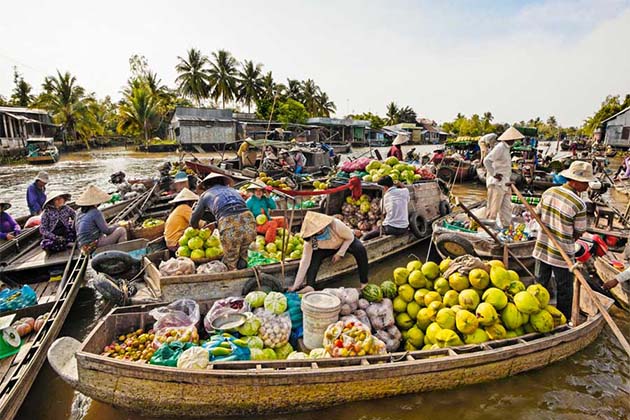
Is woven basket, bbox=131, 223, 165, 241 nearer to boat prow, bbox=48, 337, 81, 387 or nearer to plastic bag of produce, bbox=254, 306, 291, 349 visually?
boat prow, bbox=48, 337, 81, 387

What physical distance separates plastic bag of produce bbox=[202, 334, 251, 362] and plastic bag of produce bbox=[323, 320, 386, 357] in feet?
2.49

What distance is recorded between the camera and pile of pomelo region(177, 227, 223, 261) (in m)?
4.80

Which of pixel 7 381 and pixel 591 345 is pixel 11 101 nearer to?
pixel 7 381

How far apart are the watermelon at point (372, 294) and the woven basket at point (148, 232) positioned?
4.28 m

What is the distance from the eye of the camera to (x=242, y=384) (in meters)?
2.80

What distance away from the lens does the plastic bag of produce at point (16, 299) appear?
13.5 ft

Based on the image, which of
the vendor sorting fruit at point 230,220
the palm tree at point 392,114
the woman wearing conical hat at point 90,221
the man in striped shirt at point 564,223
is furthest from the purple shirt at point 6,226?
the palm tree at point 392,114

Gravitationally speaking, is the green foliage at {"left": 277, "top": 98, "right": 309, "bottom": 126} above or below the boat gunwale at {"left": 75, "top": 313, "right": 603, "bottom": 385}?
above

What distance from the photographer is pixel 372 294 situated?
3.77 m

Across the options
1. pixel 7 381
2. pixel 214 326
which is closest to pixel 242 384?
pixel 214 326

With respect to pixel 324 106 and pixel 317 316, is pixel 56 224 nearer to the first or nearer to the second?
pixel 317 316

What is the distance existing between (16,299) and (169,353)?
2.65 meters

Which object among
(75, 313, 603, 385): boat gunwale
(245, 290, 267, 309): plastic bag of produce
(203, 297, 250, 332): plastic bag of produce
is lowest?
(75, 313, 603, 385): boat gunwale

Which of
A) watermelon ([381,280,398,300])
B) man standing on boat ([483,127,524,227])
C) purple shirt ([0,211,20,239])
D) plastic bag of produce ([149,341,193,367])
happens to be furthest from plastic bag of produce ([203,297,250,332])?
man standing on boat ([483,127,524,227])
